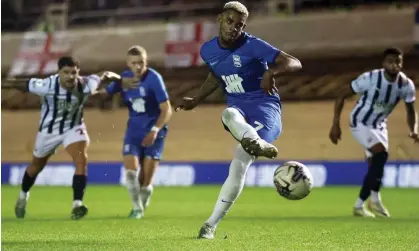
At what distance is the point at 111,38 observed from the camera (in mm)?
19766

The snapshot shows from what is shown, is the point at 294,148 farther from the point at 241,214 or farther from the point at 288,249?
the point at 288,249

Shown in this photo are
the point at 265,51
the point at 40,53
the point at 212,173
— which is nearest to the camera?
the point at 265,51

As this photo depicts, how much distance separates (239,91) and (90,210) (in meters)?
4.57

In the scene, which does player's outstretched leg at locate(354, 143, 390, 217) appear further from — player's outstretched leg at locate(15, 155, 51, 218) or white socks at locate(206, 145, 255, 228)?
white socks at locate(206, 145, 255, 228)

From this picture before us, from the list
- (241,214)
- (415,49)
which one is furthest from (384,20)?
(241,214)

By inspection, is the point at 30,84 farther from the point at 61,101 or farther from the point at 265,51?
the point at 265,51

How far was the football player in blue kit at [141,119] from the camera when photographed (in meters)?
9.32

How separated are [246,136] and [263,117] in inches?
20.7

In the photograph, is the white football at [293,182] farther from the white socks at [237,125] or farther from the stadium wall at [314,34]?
the stadium wall at [314,34]

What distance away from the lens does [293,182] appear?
604cm

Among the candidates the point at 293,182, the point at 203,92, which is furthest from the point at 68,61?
the point at 293,182

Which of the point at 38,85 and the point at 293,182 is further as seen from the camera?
the point at 38,85

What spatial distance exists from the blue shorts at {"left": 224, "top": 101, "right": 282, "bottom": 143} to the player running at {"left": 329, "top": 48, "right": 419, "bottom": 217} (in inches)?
121

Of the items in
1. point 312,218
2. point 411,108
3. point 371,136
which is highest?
point 411,108
